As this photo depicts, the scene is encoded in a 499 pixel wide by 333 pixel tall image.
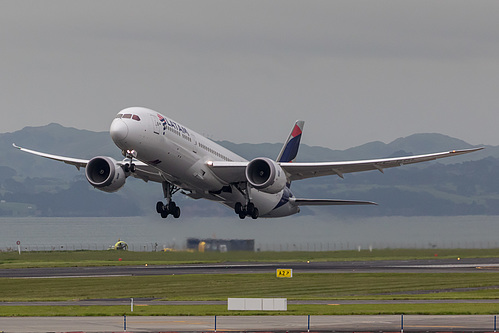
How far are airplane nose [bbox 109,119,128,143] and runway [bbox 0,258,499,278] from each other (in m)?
22.7

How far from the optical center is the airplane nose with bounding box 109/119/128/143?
51.5 metres

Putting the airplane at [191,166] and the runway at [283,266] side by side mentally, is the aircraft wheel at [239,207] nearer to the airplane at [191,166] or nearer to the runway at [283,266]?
Answer: the airplane at [191,166]

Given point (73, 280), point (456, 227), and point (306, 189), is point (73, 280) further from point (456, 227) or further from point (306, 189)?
point (306, 189)

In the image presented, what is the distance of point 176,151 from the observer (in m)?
55.8

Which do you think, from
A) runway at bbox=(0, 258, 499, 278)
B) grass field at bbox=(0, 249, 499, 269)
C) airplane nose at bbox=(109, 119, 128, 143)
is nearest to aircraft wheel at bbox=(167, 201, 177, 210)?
runway at bbox=(0, 258, 499, 278)

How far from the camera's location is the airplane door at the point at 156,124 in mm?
53406

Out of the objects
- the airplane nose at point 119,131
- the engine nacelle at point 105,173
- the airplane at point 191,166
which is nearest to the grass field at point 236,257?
the airplane at point 191,166

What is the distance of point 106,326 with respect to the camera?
39781 mm

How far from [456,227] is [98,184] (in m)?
58.1

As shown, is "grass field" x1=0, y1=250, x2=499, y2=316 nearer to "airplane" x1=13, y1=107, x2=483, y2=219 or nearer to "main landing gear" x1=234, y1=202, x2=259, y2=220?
"main landing gear" x1=234, y1=202, x2=259, y2=220

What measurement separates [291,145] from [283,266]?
1127cm

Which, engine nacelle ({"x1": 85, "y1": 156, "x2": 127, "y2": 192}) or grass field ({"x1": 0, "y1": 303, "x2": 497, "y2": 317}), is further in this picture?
engine nacelle ({"x1": 85, "y1": 156, "x2": 127, "y2": 192})

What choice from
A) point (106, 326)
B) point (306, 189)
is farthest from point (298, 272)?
point (306, 189)

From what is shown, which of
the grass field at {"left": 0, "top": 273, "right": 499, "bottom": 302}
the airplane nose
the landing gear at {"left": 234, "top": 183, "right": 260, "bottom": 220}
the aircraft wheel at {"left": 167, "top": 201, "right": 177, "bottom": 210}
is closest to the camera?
the airplane nose
